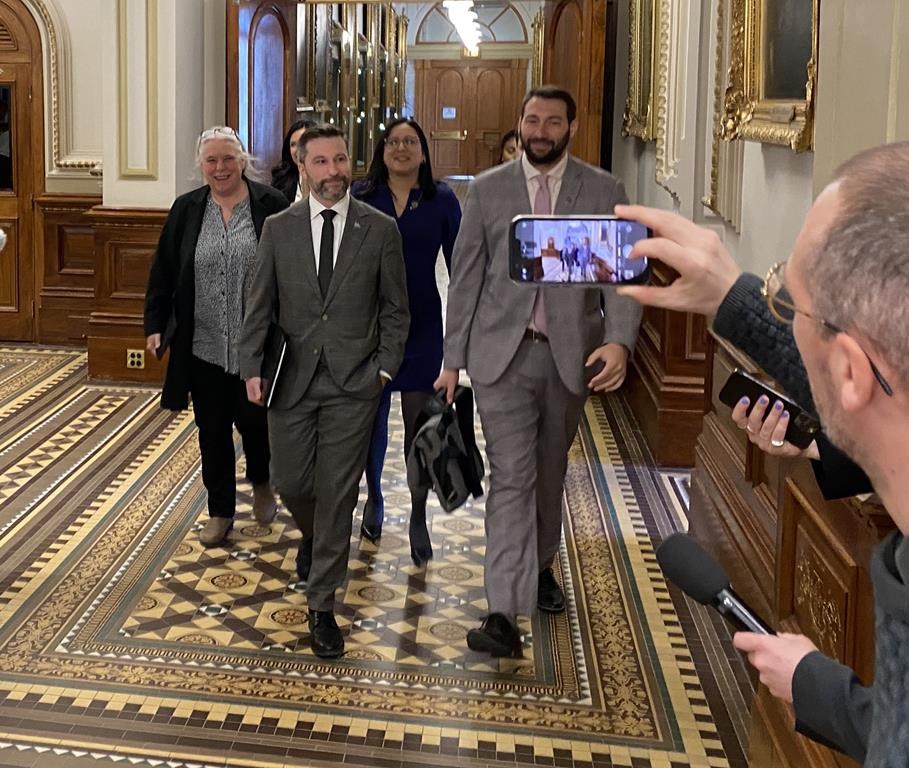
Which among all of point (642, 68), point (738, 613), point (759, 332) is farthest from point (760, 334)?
point (642, 68)

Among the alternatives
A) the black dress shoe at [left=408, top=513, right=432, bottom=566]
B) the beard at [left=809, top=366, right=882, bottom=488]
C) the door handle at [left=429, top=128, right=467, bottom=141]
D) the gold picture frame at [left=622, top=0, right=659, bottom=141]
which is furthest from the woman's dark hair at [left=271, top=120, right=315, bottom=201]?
the door handle at [left=429, top=128, right=467, bottom=141]

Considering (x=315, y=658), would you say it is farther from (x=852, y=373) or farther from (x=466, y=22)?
(x=466, y=22)

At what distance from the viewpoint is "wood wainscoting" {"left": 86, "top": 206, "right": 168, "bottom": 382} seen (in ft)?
26.1

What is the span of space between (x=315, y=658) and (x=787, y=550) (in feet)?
5.20

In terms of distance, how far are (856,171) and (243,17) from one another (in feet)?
24.5

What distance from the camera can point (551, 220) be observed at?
2.04 meters

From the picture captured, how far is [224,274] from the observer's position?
185 inches

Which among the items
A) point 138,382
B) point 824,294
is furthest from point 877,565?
point 138,382

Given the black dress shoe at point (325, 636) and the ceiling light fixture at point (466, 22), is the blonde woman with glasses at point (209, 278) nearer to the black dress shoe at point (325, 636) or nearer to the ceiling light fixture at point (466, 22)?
the black dress shoe at point (325, 636)

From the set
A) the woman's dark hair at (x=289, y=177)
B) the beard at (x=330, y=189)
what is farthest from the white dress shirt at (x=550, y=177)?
the woman's dark hair at (x=289, y=177)

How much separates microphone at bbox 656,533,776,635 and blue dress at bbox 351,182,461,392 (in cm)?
330

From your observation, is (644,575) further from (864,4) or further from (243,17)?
(243,17)

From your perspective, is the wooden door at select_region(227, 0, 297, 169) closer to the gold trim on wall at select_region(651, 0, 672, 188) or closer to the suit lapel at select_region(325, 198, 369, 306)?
the gold trim on wall at select_region(651, 0, 672, 188)

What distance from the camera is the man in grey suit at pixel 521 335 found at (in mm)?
3840
